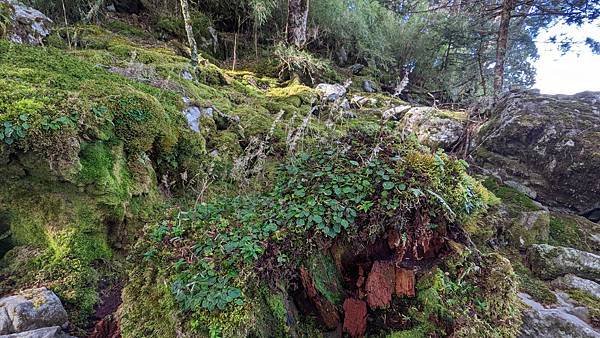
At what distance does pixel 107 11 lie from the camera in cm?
801

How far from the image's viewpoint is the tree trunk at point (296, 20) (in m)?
8.78

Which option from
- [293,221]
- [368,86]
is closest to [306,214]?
[293,221]

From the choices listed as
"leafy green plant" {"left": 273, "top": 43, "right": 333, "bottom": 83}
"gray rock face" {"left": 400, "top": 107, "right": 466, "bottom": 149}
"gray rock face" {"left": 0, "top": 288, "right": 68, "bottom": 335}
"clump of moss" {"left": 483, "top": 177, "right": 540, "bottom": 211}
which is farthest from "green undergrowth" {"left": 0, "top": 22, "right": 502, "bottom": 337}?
"leafy green plant" {"left": 273, "top": 43, "right": 333, "bottom": 83}

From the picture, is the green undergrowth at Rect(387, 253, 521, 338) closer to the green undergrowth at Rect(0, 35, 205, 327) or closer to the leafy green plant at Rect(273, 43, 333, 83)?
the green undergrowth at Rect(0, 35, 205, 327)

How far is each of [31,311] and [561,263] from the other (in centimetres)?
507

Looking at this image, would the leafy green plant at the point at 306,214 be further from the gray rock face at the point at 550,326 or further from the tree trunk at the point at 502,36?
the tree trunk at the point at 502,36

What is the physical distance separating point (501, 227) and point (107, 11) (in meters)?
9.72

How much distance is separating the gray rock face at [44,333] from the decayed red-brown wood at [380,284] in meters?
1.92

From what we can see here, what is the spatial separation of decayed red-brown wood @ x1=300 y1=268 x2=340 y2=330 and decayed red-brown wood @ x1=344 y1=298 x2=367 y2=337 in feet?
0.23

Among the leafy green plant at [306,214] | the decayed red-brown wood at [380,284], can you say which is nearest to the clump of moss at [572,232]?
the leafy green plant at [306,214]

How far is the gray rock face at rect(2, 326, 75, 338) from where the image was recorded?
69.2 inches

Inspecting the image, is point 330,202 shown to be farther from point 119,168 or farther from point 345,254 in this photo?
point 119,168

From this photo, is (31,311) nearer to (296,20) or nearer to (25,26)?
(25,26)

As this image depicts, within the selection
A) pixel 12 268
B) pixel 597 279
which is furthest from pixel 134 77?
pixel 597 279
